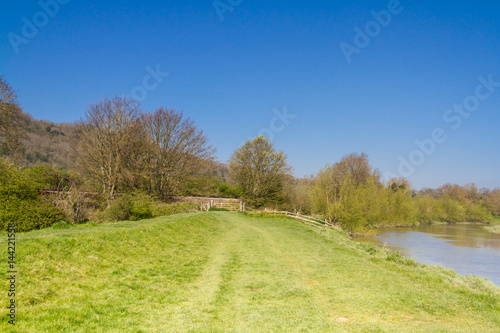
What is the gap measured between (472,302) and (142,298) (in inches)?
346

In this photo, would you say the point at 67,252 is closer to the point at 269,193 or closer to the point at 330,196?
the point at 330,196

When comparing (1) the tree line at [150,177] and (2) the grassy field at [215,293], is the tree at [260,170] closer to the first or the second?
(1) the tree line at [150,177]

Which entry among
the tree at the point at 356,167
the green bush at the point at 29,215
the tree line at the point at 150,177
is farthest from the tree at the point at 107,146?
the tree at the point at 356,167

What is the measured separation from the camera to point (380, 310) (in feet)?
23.9

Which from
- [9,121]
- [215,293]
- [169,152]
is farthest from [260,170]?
[215,293]

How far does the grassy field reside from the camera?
234 inches

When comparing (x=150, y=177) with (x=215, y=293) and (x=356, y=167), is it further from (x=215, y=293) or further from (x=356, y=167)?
(x=356, y=167)

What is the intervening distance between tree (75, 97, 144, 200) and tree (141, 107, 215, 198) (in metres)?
3.30

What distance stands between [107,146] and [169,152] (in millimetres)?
7234

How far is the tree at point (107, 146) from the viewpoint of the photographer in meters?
30.9

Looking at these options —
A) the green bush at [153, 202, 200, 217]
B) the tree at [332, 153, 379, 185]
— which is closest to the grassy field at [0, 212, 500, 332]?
the green bush at [153, 202, 200, 217]

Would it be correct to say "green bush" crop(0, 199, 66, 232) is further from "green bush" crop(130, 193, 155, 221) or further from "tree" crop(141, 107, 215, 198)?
"tree" crop(141, 107, 215, 198)

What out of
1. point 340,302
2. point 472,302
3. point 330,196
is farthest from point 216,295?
point 330,196

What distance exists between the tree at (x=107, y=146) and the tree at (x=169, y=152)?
10.8ft
